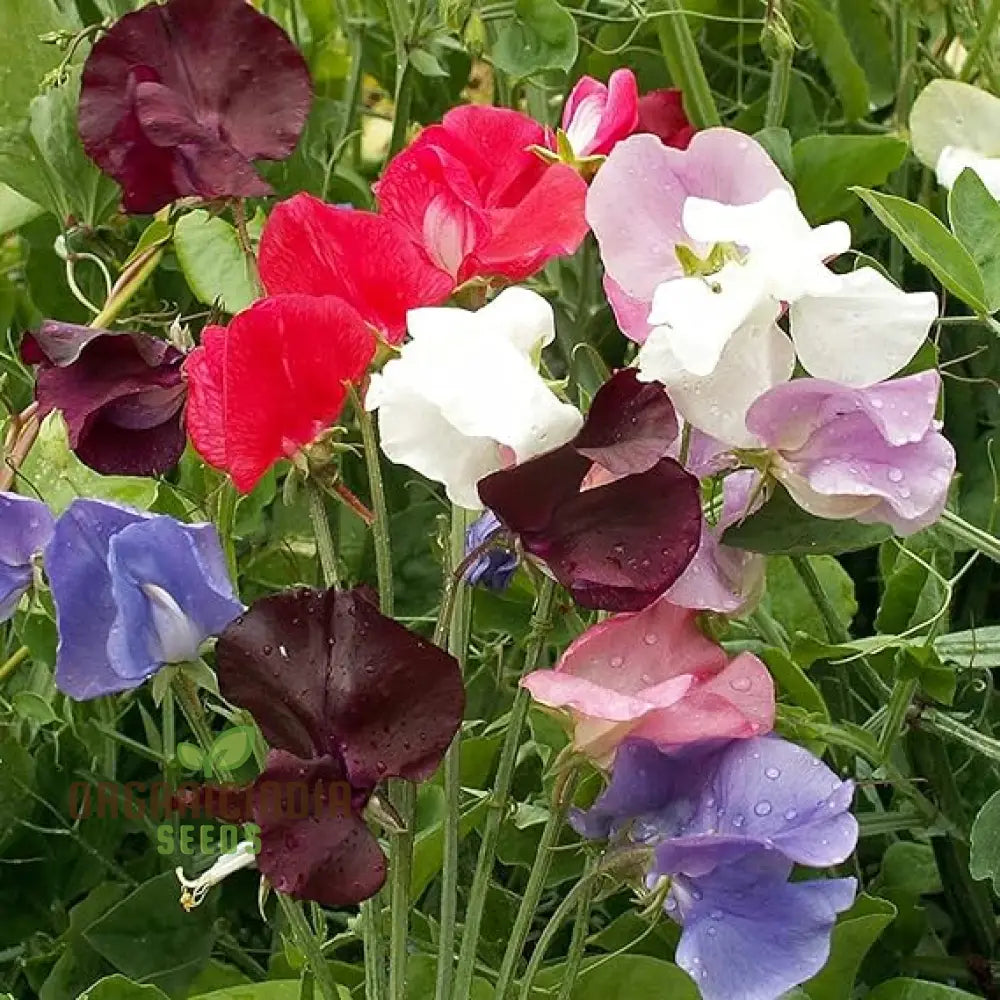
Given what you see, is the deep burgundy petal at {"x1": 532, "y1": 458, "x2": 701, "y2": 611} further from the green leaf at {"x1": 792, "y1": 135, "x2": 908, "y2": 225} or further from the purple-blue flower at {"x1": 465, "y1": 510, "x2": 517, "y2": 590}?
the green leaf at {"x1": 792, "y1": 135, "x2": 908, "y2": 225}

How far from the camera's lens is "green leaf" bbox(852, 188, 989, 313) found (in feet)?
1.91

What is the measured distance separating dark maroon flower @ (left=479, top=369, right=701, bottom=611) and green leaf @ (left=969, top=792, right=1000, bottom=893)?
28 cm

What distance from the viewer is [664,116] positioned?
871mm

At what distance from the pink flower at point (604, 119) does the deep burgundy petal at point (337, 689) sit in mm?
234

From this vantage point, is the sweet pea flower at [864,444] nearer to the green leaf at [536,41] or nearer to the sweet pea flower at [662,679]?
the sweet pea flower at [662,679]

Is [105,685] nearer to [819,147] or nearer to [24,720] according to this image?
[24,720]

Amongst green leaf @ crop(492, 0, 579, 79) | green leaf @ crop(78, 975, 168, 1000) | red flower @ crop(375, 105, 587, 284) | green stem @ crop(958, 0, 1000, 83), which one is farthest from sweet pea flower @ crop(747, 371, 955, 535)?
green stem @ crop(958, 0, 1000, 83)

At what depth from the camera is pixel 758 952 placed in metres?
0.48

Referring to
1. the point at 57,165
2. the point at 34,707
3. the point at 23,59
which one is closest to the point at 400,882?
the point at 34,707

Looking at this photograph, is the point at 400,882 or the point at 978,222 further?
the point at 978,222

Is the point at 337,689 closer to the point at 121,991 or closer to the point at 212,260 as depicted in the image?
the point at 121,991

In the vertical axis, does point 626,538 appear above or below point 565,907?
above

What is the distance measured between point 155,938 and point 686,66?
56 cm

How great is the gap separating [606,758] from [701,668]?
4cm
